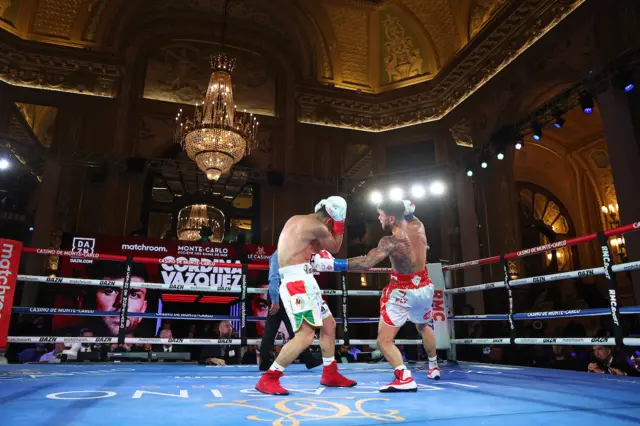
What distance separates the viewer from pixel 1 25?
9008 millimetres

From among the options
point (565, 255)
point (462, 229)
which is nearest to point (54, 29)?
point (462, 229)

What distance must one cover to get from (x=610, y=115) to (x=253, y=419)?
22.9 ft

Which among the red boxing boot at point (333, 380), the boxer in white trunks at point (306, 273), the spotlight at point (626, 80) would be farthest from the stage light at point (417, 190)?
the red boxing boot at point (333, 380)

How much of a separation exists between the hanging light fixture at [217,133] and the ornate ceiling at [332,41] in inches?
154

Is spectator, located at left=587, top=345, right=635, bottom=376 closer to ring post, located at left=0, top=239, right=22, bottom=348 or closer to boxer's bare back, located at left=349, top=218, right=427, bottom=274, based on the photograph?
boxer's bare back, located at left=349, top=218, right=427, bottom=274

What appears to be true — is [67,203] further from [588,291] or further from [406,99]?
[588,291]

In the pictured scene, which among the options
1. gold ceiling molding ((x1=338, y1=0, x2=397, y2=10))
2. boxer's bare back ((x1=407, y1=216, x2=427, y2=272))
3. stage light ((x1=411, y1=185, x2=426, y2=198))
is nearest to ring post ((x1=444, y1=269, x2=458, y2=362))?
boxer's bare back ((x1=407, y1=216, x2=427, y2=272))

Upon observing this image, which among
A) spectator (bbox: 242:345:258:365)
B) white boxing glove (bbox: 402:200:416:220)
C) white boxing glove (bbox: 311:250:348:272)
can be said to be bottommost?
spectator (bbox: 242:345:258:365)

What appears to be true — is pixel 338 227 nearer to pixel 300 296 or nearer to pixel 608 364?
pixel 300 296

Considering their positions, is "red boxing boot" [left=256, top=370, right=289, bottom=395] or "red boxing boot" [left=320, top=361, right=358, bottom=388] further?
"red boxing boot" [left=320, top=361, right=358, bottom=388]

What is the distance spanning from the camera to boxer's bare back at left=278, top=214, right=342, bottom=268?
9.15 ft

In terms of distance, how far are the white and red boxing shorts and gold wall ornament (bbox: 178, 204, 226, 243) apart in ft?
26.1

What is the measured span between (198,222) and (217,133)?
513cm

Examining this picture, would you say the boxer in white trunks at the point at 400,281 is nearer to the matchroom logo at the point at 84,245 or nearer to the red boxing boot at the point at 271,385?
the red boxing boot at the point at 271,385
